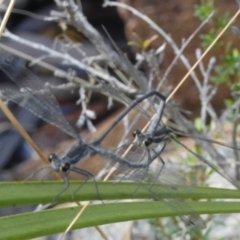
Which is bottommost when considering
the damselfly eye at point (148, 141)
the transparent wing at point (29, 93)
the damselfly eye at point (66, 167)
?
the damselfly eye at point (148, 141)

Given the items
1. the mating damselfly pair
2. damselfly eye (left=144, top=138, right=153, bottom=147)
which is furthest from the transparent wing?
damselfly eye (left=144, top=138, right=153, bottom=147)

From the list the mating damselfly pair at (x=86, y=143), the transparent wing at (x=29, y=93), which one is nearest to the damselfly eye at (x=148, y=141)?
the mating damselfly pair at (x=86, y=143)

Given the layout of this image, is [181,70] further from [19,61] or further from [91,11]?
[19,61]

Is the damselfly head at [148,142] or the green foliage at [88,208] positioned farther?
the damselfly head at [148,142]

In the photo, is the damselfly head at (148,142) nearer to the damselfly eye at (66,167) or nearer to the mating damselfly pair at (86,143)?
the mating damselfly pair at (86,143)

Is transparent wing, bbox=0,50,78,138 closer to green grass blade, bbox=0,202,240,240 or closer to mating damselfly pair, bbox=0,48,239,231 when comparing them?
mating damselfly pair, bbox=0,48,239,231

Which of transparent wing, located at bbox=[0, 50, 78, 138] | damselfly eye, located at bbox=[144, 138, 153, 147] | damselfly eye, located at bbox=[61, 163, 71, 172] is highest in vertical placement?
transparent wing, located at bbox=[0, 50, 78, 138]

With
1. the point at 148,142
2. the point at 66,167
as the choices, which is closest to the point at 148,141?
the point at 148,142

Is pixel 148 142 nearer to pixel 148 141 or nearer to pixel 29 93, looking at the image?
pixel 148 141

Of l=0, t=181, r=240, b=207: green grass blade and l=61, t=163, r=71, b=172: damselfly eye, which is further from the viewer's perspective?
l=61, t=163, r=71, b=172: damselfly eye

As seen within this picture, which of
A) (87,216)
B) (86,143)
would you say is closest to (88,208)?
Answer: (87,216)

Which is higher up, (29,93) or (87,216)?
(29,93)

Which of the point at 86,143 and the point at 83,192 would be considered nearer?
the point at 83,192

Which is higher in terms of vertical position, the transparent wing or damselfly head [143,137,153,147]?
the transparent wing
